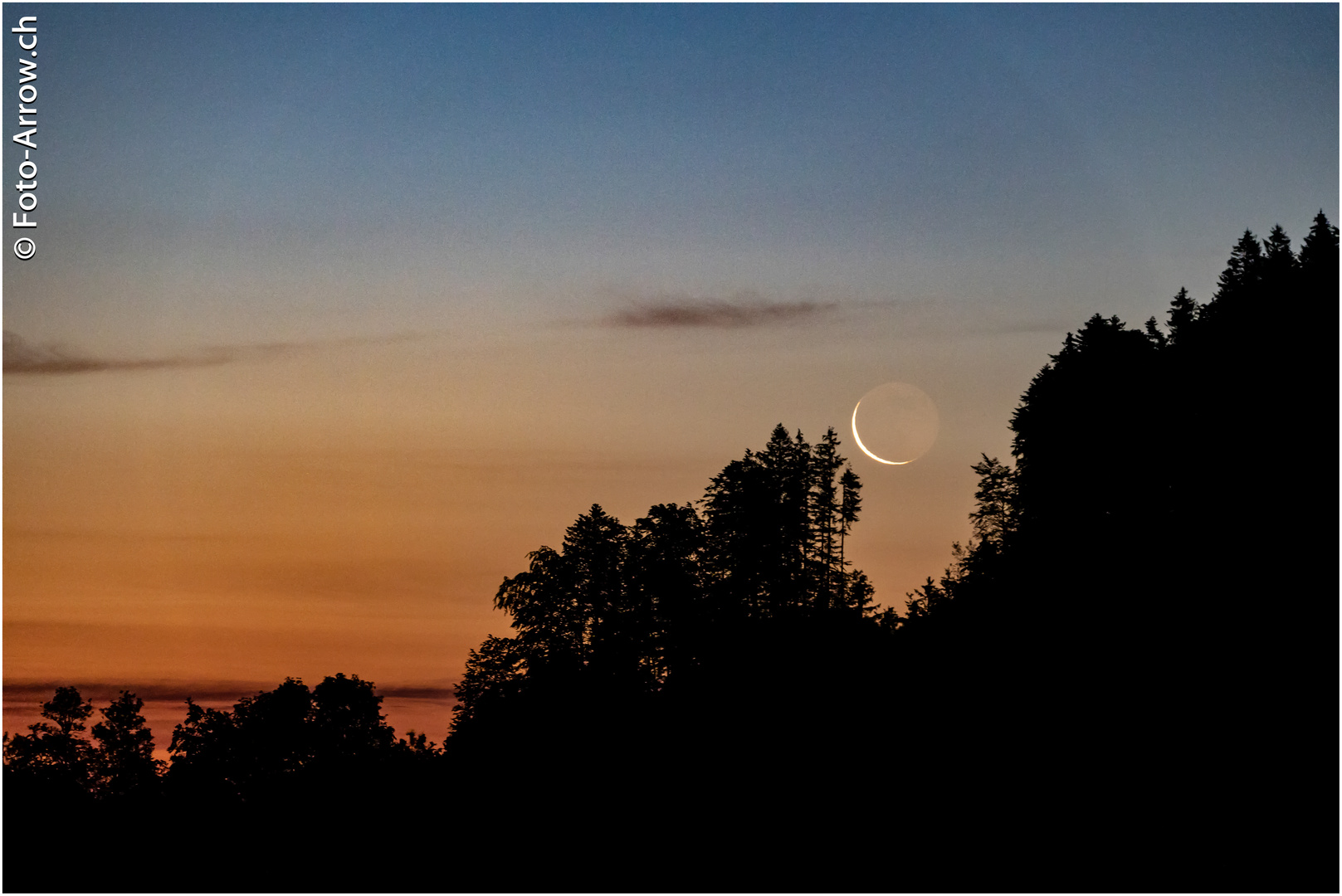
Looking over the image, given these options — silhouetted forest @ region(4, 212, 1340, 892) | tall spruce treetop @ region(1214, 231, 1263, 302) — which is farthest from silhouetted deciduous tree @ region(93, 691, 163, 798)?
tall spruce treetop @ region(1214, 231, 1263, 302)

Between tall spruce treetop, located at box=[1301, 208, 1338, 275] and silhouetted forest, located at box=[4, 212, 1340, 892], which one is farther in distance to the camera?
tall spruce treetop, located at box=[1301, 208, 1338, 275]

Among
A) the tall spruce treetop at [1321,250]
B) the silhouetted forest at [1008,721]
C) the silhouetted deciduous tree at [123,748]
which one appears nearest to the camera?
the silhouetted forest at [1008,721]

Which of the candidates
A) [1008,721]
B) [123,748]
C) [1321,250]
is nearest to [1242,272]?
[1321,250]

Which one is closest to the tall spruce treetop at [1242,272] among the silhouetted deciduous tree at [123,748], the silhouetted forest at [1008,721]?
the silhouetted forest at [1008,721]

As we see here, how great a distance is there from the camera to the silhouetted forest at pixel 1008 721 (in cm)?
4694

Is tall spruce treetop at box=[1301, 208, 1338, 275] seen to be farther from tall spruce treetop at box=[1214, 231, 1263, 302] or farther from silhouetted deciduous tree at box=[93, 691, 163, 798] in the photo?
silhouetted deciduous tree at box=[93, 691, 163, 798]

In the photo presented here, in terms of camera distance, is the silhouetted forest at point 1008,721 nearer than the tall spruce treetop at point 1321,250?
Yes

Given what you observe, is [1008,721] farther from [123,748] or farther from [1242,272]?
[123,748]

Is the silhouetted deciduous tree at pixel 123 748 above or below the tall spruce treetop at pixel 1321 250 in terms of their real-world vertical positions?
below

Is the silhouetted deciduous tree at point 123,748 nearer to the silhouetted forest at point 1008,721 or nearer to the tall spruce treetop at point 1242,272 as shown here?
the silhouetted forest at point 1008,721

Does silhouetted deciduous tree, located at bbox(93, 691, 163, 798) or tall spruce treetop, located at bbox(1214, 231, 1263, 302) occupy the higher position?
tall spruce treetop, located at bbox(1214, 231, 1263, 302)

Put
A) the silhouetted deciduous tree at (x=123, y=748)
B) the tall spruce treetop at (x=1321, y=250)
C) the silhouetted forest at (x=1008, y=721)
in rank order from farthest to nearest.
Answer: the silhouetted deciduous tree at (x=123, y=748) → the tall spruce treetop at (x=1321, y=250) → the silhouetted forest at (x=1008, y=721)

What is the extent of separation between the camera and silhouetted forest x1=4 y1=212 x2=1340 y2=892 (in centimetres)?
4694

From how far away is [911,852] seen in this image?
156ft
